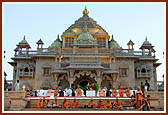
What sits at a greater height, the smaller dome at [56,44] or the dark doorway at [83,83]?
the smaller dome at [56,44]

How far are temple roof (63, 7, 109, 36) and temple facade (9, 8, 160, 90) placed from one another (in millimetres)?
444

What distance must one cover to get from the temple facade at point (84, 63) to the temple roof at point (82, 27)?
44cm

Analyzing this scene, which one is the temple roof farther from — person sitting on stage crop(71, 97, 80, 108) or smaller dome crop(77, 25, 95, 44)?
person sitting on stage crop(71, 97, 80, 108)

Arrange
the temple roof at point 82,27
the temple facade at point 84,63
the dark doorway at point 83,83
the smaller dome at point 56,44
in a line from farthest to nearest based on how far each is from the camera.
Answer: the temple roof at point 82,27 < the smaller dome at point 56,44 < the dark doorway at point 83,83 < the temple facade at point 84,63

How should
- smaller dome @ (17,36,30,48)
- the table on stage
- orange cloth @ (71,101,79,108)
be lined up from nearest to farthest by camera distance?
orange cloth @ (71,101,79,108) < the table on stage < smaller dome @ (17,36,30,48)

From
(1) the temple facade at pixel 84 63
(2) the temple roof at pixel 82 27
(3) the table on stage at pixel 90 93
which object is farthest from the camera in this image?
(2) the temple roof at pixel 82 27

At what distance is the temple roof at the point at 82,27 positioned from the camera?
34.7 meters

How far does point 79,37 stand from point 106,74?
7.02 meters

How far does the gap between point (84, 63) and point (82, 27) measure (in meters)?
Result: 9.64

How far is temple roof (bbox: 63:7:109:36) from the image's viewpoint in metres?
34.7

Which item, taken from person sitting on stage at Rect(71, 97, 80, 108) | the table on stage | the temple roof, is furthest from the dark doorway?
person sitting on stage at Rect(71, 97, 80, 108)

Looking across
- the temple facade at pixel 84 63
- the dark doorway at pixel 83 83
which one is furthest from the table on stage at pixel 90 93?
the dark doorway at pixel 83 83

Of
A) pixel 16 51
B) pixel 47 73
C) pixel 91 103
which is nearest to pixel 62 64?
pixel 47 73

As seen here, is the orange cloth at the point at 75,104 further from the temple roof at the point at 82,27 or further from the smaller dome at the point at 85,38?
the temple roof at the point at 82,27
